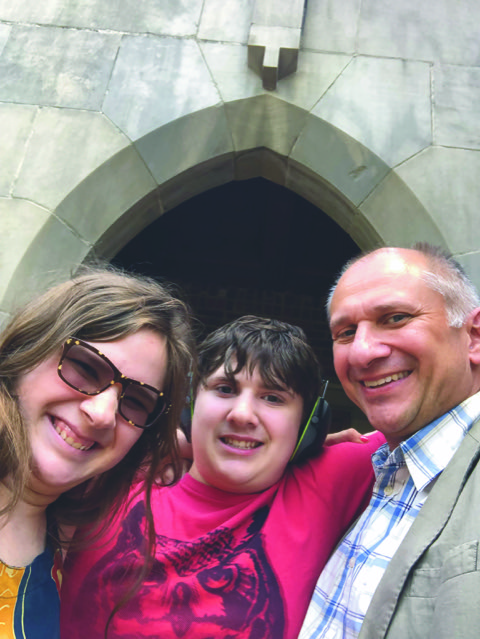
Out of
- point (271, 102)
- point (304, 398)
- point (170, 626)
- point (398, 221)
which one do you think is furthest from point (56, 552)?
point (271, 102)

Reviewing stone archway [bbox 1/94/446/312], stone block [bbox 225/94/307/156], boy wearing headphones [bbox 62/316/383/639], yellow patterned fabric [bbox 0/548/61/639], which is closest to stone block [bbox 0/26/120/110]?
stone archway [bbox 1/94/446/312]

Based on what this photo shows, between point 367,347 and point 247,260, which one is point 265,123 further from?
point 247,260

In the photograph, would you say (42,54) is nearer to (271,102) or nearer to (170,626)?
(271,102)

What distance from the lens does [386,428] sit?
4.14 feet

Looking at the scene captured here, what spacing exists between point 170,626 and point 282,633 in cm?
26

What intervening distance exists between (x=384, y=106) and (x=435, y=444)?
6.71 feet

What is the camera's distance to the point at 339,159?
2584mm

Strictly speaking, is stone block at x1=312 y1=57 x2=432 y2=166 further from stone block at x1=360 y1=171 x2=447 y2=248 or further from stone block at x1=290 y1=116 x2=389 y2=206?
stone block at x1=360 y1=171 x2=447 y2=248

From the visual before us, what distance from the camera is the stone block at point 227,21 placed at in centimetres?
273

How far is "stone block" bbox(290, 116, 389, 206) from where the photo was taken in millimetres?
2547

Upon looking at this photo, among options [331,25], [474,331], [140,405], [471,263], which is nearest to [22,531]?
[140,405]

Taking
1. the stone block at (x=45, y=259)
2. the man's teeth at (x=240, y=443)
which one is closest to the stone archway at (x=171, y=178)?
the stone block at (x=45, y=259)

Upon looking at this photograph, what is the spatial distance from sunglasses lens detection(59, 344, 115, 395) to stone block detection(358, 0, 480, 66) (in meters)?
2.44

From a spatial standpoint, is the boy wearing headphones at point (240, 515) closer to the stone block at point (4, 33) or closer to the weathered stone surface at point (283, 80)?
the weathered stone surface at point (283, 80)
